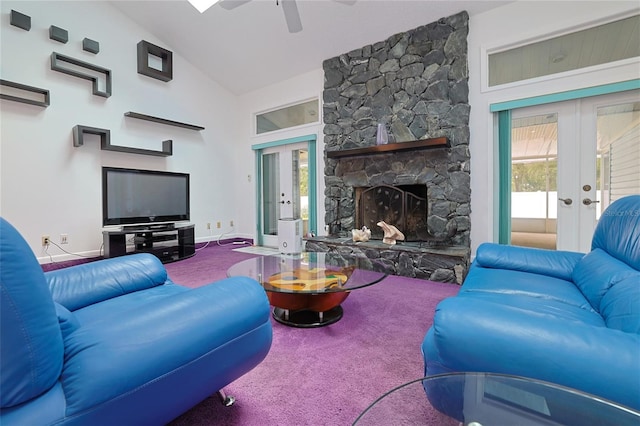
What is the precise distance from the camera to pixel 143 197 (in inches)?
158

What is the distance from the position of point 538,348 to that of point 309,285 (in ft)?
4.13

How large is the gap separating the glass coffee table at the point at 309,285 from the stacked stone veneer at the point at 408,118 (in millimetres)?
1250

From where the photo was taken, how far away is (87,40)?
365cm

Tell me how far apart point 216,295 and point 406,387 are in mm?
632

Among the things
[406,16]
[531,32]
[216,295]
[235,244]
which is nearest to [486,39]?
[531,32]

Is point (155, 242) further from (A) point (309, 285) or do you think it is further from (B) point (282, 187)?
(A) point (309, 285)

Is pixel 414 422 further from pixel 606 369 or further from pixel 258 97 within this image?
pixel 258 97

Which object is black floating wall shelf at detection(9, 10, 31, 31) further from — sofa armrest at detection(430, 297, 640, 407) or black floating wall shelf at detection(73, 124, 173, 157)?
sofa armrest at detection(430, 297, 640, 407)

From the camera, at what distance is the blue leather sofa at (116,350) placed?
592 millimetres

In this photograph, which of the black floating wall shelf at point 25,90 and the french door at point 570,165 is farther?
the black floating wall shelf at point 25,90

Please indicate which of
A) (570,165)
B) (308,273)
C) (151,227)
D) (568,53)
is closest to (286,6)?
(308,273)

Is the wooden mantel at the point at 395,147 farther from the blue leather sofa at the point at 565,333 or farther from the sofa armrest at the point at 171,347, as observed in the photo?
the sofa armrest at the point at 171,347

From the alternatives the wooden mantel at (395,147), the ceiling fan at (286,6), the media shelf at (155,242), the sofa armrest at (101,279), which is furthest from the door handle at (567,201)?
the media shelf at (155,242)

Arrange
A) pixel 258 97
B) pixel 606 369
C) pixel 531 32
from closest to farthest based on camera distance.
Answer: pixel 606 369
pixel 531 32
pixel 258 97
